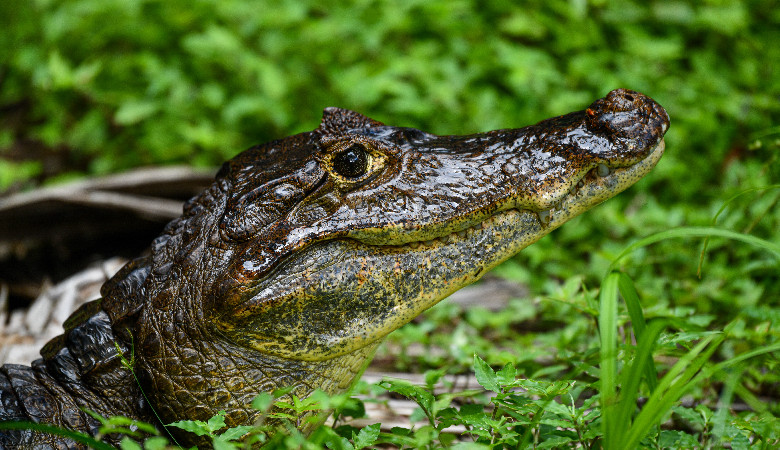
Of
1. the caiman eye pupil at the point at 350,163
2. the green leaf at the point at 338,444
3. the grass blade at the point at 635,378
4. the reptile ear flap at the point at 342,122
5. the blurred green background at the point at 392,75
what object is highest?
the blurred green background at the point at 392,75

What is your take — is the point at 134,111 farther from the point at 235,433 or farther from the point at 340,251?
the point at 235,433

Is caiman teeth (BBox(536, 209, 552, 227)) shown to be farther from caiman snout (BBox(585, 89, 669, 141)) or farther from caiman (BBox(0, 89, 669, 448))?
caiman snout (BBox(585, 89, 669, 141))

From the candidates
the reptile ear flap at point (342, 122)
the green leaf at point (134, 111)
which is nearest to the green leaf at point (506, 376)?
the reptile ear flap at point (342, 122)

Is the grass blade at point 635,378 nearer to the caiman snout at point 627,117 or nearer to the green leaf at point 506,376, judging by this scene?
the green leaf at point 506,376

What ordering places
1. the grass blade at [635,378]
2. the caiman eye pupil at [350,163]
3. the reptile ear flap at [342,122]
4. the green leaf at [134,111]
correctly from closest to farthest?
the grass blade at [635,378] → the caiman eye pupil at [350,163] → the reptile ear flap at [342,122] → the green leaf at [134,111]

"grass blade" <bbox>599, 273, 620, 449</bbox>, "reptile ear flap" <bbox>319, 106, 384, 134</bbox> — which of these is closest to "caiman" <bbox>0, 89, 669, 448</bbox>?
"reptile ear flap" <bbox>319, 106, 384, 134</bbox>

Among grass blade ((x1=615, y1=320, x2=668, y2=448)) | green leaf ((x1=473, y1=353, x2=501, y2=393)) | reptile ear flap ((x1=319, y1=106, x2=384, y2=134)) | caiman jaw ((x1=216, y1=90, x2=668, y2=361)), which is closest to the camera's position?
grass blade ((x1=615, y1=320, x2=668, y2=448))

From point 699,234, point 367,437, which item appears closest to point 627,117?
point 699,234
